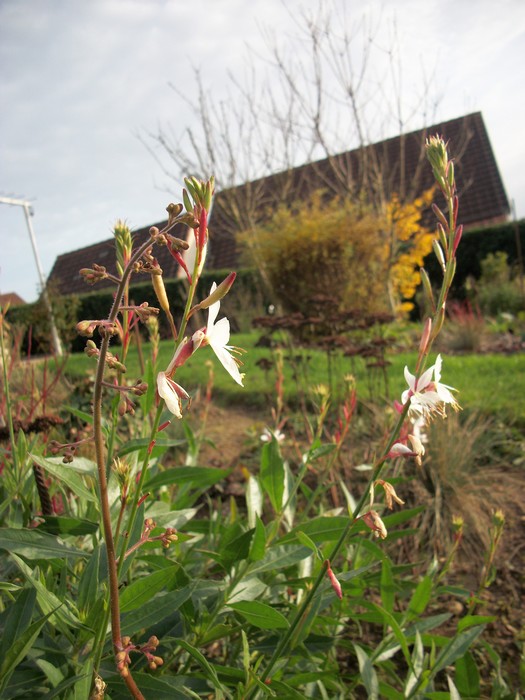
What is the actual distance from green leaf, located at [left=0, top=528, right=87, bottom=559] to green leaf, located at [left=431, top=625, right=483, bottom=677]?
3.17 ft

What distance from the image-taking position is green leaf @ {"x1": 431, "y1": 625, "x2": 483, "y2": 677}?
4.66 ft

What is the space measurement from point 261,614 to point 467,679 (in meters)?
0.71

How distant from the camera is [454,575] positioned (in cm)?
254

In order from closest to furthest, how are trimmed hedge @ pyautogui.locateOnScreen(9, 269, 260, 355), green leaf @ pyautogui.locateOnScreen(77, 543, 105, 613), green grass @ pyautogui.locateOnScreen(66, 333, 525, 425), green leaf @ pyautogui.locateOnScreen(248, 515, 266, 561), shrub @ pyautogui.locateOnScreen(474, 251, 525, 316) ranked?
green leaf @ pyautogui.locateOnScreen(77, 543, 105, 613) → green leaf @ pyautogui.locateOnScreen(248, 515, 266, 561) → green grass @ pyautogui.locateOnScreen(66, 333, 525, 425) → shrub @ pyautogui.locateOnScreen(474, 251, 525, 316) → trimmed hedge @ pyautogui.locateOnScreen(9, 269, 260, 355)

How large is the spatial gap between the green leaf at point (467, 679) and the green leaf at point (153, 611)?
2.93ft

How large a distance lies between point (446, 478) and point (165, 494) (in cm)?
179

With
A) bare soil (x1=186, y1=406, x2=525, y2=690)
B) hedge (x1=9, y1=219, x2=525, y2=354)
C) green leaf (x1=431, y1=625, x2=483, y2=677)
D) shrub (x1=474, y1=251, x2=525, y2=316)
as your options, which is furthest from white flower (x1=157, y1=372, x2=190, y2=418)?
hedge (x1=9, y1=219, x2=525, y2=354)

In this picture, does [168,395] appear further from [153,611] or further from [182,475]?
[182,475]

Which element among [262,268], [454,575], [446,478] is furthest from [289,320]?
[262,268]

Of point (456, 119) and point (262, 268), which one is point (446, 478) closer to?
point (262, 268)

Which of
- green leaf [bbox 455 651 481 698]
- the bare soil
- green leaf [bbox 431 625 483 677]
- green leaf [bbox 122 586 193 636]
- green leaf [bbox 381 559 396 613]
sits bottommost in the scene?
the bare soil

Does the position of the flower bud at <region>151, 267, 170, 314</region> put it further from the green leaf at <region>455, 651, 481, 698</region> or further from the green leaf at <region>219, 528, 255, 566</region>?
the green leaf at <region>455, 651, 481, 698</region>

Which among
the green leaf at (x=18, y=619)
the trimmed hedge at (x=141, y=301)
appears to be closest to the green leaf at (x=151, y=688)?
the green leaf at (x=18, y=619)

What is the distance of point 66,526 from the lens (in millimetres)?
1271
